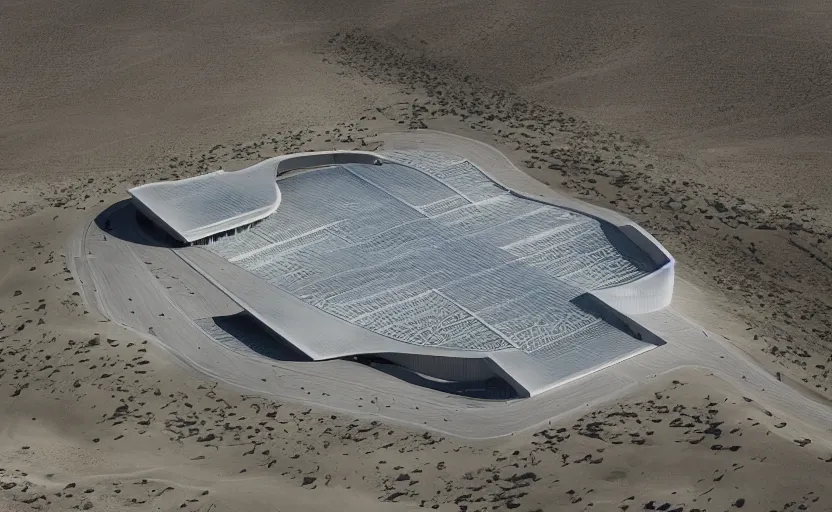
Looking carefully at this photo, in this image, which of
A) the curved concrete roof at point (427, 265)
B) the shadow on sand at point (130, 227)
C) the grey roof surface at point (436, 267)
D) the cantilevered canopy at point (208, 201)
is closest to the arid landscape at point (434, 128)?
the shadow on sand at point (130, 227)

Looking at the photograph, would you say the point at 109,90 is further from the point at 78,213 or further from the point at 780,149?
the point at 780,149

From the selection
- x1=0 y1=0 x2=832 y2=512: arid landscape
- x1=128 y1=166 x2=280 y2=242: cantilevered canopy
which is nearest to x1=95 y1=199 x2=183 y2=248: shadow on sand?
x1=128 y1=166 x2=280 y2=242: cantilevered canopy

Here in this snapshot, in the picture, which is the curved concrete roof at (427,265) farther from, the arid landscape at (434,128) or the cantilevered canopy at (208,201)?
the arid landscape at (434,128)

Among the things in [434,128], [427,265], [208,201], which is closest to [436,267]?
[427,265]

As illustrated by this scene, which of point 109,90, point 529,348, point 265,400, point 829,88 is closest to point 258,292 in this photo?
point 265,400

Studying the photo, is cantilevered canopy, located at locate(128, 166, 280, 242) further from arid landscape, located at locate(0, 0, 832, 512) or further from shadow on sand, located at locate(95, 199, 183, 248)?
arid landscape, located at locate(0, 0, 832, 512)

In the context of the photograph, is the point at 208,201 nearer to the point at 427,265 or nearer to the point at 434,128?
the point at 427,265
